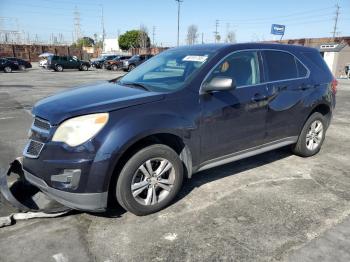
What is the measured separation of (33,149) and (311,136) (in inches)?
163

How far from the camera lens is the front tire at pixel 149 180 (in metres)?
3.34

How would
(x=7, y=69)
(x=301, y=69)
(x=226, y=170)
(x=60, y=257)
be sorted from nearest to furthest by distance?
(x=60, y=257)
(x=226, y=170)
(x=301, y=69)
(x=7, y=69)

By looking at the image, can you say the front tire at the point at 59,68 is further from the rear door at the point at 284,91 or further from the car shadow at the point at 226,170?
the rear door at the point at 284,91

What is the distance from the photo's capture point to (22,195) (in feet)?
12.4

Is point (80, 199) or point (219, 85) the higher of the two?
point (219, 85)

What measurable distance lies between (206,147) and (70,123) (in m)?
1.55

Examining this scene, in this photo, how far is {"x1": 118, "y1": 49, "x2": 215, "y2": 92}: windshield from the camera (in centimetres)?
390

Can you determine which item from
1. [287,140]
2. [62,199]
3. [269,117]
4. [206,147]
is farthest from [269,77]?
[62,199]

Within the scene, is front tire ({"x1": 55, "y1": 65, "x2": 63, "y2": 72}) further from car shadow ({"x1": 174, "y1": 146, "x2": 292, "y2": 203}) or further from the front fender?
the front fender

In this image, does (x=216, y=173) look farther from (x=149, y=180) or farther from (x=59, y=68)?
(x=59, y=68)

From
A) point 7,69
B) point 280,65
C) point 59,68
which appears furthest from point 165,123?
point 59,68

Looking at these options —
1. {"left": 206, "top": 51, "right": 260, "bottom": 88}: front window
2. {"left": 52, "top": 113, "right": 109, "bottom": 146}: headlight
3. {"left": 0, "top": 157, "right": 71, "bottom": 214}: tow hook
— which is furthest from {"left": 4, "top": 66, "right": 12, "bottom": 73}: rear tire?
{"left": 52, "top": 113, "right": 109, "bottom": 146}: headlight

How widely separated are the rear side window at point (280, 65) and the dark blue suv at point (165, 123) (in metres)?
0.02

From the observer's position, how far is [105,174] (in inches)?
124
